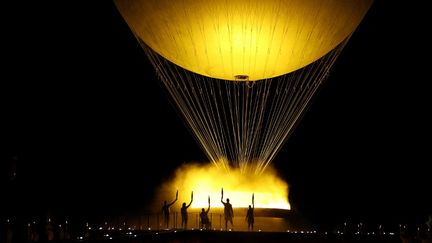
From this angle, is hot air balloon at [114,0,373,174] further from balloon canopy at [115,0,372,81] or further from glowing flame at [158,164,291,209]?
glowing flame at [158,164,291,209]

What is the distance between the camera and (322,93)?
4150cm

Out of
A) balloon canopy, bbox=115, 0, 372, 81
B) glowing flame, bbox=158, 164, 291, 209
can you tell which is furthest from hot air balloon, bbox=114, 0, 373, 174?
glowing flame, bbox=158, 164, 291, 209

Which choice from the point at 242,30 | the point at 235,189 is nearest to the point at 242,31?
the point at 242,30

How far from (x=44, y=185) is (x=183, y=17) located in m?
15.9

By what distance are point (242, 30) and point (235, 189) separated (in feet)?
26.8

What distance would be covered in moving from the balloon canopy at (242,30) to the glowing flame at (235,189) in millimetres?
4879

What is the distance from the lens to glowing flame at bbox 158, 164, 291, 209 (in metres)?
27.7

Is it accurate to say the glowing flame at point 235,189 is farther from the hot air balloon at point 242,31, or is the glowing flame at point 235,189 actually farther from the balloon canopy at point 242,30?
the balloon canopy at point 242,30

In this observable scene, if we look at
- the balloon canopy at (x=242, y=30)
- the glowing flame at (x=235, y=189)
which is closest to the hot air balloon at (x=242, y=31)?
the balloon canopy at (x=242, y=30)

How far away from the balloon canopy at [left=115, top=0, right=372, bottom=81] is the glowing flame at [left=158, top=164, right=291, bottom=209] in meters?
4.88

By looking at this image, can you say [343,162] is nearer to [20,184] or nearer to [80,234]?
[20,184]

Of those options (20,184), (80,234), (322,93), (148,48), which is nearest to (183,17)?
(148,48)

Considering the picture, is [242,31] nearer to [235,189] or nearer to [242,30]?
[242,30]

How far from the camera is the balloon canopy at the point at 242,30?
21.1 meters
